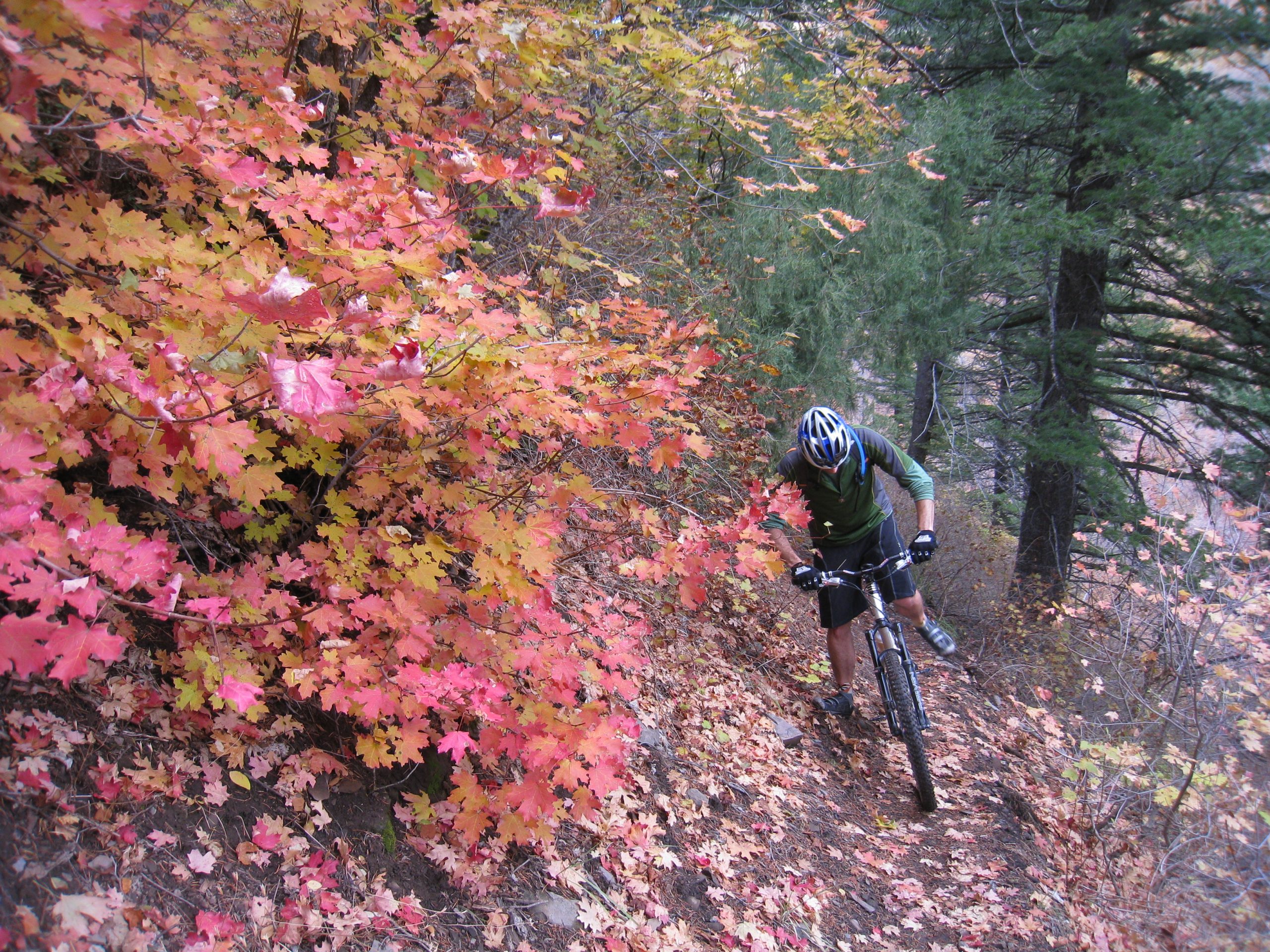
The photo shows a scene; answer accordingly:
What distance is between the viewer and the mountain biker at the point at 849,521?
497 cm

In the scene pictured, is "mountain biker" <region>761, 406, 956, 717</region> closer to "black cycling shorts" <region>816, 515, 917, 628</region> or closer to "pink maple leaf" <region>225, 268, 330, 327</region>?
"black cycling shorts" <region>816, 515, 917, 628</region>

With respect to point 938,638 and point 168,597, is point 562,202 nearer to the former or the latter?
point 168,597

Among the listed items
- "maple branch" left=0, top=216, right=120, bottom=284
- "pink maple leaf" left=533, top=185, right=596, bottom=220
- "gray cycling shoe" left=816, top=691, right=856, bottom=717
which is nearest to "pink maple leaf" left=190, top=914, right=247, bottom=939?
"maple branch" left=0, top=216, right=120, bottom=284

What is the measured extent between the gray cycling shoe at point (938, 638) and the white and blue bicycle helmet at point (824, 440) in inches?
53.2

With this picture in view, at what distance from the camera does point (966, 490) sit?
15.7 meters

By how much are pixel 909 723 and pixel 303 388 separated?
444 centimetres

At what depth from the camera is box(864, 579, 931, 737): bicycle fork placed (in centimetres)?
502

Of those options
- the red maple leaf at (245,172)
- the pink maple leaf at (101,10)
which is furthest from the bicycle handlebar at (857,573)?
the pink maple leaf at (101,10)

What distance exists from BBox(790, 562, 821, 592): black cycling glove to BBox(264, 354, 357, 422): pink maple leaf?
11.6 feet

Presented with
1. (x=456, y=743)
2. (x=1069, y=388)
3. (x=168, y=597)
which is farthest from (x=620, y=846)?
(x=1069, y=388)

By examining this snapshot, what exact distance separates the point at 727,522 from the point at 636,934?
1.98m

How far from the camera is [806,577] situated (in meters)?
4.93

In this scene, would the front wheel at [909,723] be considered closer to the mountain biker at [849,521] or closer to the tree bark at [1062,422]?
the mountain biker at [849,521]

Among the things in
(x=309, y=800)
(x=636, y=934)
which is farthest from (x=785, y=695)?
(x=309, y=800)
